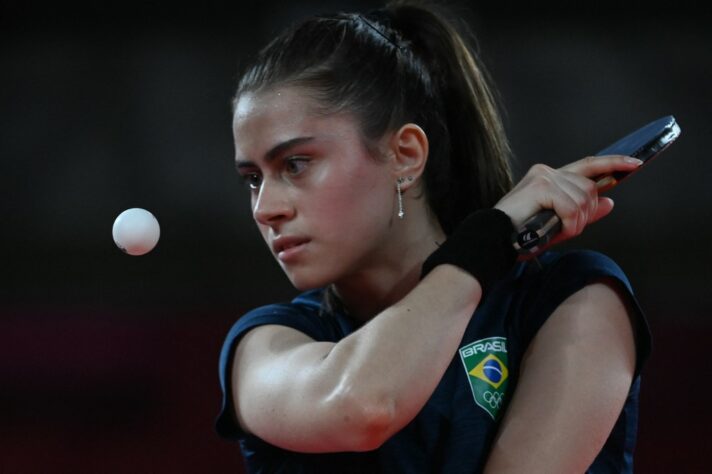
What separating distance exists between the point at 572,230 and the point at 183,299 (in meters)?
2.30

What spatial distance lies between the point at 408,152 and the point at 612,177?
30 centimetres

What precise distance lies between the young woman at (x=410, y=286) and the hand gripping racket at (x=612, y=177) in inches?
0.6

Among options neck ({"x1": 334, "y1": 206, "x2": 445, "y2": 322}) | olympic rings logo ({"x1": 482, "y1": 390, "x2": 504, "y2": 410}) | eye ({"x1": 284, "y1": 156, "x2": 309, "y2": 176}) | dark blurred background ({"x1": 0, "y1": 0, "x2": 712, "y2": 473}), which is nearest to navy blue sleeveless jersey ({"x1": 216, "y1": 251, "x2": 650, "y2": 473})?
olympic rings logo ({"x1": 482, "y1": 390, "x2": 504, "y2": 410})

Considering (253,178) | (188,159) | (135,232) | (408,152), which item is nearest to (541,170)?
(408,152)

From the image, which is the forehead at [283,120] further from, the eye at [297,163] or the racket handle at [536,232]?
the racket handle at [536,232]

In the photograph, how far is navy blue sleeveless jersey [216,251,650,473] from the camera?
1.31 meters

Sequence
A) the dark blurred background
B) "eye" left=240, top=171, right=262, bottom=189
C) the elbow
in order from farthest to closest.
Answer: the dark blurred background → "eye" left=240, top=171, right=262, bottom=189 → the elbow

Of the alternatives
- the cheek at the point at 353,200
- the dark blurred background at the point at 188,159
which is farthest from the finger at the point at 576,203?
the dark blurred background at the point at 188,159

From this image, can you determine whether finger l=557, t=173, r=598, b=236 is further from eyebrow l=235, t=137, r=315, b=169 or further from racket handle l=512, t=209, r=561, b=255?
eyebrow l=235, t=137, r=315, b=169

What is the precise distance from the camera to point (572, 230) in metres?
1.30

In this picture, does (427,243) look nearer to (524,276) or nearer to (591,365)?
(524,276)

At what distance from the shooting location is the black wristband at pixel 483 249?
1.25 metres

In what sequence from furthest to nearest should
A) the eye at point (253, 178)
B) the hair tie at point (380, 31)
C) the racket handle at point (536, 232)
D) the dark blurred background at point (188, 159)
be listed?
the dark blurred background at point (188, 159), the hair tie at point (380, 31), the eye at point (253, 178), the racket handle at point (536, 232)

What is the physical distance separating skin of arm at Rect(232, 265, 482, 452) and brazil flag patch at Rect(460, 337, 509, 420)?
131 millimetres
